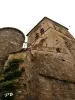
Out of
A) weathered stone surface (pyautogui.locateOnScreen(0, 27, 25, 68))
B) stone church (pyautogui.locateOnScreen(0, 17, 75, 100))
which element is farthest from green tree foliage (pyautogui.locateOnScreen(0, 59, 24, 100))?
weathered stone surface (pyautogui.locateOnScreen(0, 27, 25, 68))

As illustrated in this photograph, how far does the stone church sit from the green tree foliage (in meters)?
0.28

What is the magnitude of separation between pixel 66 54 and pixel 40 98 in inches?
302

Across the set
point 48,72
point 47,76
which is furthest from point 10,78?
point 48,72

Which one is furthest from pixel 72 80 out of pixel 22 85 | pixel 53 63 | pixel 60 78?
pixel 22 85

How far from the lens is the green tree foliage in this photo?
7861mm

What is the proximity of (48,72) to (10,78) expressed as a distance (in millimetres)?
4247

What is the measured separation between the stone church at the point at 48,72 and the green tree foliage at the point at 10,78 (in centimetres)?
28

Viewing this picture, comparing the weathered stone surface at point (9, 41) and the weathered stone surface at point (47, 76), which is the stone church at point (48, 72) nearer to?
the weathered stone surface at point (47, 76)

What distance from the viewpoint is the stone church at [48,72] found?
909 centimetres

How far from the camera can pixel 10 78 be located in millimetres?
8828

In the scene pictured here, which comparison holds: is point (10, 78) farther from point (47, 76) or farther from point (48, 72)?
point (48, 72)

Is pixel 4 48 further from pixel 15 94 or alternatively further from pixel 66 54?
pixel 15 94

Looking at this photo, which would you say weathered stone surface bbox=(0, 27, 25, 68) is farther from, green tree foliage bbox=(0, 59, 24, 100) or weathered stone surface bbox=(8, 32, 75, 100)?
green tree foliage bbox=(0, 59, 24, 100)

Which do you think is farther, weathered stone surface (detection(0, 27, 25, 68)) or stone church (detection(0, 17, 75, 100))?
weathered stone surface (detection(0, 27, 25, 68))
